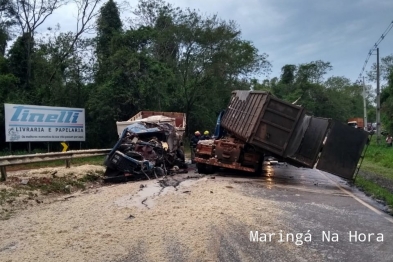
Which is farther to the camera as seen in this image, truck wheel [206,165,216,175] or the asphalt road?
truck wheel [206,165,216,175]

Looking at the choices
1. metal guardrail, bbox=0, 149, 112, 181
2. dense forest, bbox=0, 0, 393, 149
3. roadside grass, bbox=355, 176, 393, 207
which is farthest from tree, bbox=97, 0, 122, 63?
roadside grass, bbox=355, 176, 393, 207

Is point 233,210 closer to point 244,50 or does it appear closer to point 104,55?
point 104,55

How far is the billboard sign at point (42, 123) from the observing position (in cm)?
2044

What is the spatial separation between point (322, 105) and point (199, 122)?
30.6 metres

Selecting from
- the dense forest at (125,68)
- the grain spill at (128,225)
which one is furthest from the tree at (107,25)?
the grain spill at (128,225)

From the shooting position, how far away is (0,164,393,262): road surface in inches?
211

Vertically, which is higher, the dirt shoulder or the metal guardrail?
the metal guardrail

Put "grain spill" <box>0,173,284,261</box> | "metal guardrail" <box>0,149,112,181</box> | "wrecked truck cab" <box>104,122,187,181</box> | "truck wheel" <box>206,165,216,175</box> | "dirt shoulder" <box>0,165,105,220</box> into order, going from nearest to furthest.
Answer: "grain spill" <box>0,173,284,261</box>
"dirt shoulder" <box>0,165,105,220</box>
"metal guardrail" <box>0,149,112,181</box>
"wrecked truck cab" <box>104,122,187,181</box>
"truck wheel" <box>206,165,216,175</box>

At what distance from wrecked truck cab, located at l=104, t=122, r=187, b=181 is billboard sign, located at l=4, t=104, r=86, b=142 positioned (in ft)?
25.1

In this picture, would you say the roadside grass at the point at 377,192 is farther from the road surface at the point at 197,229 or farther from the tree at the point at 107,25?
the tree at the point at 107,25

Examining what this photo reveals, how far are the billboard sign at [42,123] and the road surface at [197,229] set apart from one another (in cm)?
1209

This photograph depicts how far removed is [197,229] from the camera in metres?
6.31

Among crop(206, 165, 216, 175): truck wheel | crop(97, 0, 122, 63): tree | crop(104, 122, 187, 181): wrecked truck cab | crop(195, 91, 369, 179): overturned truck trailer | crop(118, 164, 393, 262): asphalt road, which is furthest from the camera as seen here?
crop(97, 0, 122, 63): tree

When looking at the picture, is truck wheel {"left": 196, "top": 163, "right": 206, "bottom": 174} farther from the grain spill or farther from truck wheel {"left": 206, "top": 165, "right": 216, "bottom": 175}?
the grain spill
